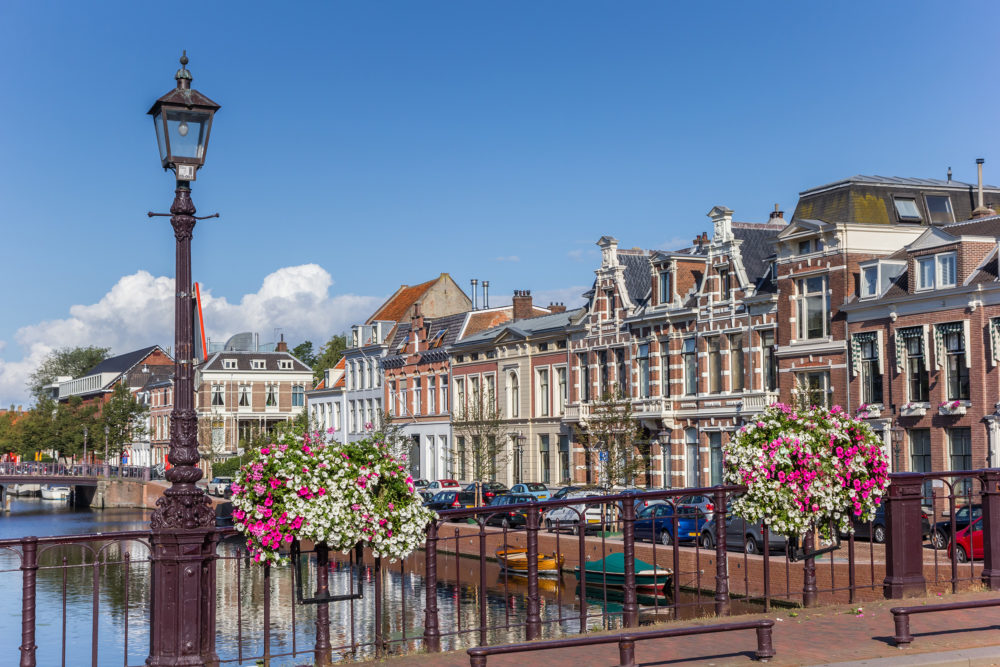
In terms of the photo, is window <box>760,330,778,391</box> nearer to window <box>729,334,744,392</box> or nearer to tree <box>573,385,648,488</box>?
window <box>729,334,744,392</box>

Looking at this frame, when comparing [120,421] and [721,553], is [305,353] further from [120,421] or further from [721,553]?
[721,553]

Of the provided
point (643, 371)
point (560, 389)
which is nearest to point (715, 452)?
point (643, 371)

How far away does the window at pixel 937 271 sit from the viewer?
39312 mm

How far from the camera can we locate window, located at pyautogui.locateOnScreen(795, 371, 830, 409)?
43.0 meters

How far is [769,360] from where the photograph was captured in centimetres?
4688

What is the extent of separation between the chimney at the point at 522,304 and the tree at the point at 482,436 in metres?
6.93

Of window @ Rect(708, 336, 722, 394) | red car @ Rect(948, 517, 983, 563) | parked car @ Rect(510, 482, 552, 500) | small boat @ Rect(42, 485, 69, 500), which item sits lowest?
small boat @ Rect(42, 485, 69, 500)

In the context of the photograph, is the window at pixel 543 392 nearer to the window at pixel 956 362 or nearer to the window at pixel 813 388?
the window at pixel 813 388

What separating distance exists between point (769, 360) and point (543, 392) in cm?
1864

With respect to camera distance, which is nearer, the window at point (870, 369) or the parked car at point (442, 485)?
the window at point (870, 369)

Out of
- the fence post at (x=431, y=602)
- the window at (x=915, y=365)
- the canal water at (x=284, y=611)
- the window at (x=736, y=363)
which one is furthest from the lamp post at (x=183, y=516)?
the window at (x=736, y=363)

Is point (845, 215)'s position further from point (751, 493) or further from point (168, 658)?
point (168, 658)

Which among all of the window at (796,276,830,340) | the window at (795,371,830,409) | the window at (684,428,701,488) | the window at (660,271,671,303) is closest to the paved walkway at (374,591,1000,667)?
the window at (795,371,830,409)

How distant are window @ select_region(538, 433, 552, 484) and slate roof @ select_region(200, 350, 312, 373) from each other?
50560mm
